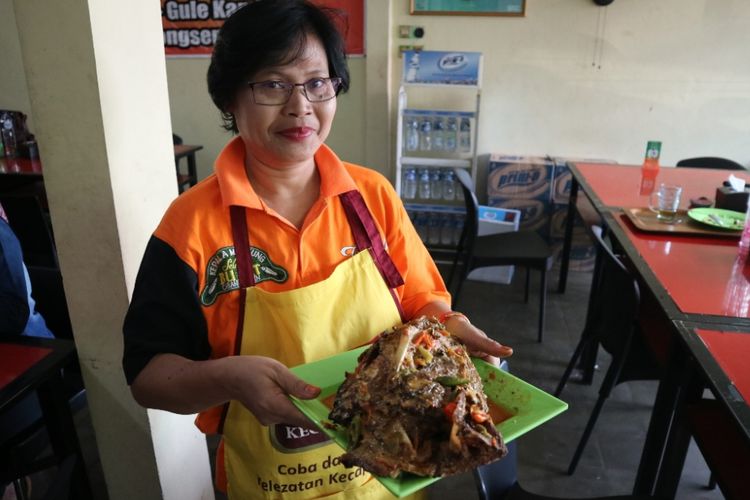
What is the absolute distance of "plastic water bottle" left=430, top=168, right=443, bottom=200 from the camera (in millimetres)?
4367

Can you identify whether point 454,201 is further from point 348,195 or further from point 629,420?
point 348,195

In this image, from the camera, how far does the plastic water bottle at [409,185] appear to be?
4387mm

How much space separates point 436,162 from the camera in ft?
13.8

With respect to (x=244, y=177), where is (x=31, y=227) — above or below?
below

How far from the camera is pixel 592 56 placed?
13.7 feet

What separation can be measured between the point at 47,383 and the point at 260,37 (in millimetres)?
1151

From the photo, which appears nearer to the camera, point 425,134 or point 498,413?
point 498,413

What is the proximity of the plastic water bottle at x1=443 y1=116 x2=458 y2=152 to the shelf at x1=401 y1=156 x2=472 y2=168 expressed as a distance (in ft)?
0.32

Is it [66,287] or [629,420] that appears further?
[629,420]

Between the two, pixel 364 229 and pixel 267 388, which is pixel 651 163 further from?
pixel 267 388

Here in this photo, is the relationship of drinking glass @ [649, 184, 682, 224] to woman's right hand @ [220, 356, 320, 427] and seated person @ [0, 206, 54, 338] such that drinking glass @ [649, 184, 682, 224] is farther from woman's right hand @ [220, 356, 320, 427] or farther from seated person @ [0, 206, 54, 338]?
seated person @ [0, 206, 54, 338]

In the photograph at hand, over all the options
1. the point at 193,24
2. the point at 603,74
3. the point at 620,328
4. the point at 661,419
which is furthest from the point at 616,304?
the point at 193,24

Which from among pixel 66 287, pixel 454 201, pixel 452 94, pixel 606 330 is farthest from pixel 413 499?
pixel 452 94

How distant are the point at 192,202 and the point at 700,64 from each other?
4.28 metres
